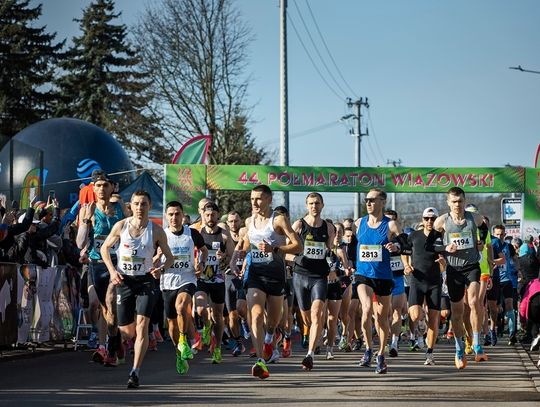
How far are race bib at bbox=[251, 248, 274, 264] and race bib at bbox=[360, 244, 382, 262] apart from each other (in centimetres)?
148

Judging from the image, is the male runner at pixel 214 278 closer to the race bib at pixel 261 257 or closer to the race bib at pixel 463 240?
the race bib at pixel 261 257

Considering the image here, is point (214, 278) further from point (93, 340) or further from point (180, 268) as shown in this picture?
point (93, 340)

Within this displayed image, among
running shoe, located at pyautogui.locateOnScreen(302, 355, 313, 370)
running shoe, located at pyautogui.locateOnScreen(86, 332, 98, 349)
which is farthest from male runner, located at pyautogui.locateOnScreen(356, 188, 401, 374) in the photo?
running shoe, located at pyautogui.locateOnScreen(86, 332, 98, 349)

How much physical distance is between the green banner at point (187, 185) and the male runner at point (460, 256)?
13.9 m

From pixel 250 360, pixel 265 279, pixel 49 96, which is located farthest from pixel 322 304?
pixel 49 96

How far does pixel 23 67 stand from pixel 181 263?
5068cm

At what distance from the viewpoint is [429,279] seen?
14812 mm

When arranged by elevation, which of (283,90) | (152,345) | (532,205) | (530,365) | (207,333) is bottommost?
(530,365)

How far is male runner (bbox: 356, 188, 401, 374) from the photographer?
43.6ft

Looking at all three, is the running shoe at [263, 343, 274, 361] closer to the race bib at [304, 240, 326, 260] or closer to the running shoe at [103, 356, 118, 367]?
the race bib at [304, 240, 326, 260]

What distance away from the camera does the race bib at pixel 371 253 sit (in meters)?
13.4

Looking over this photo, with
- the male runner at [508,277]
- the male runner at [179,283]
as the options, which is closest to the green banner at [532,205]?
the male runner at [508,277]

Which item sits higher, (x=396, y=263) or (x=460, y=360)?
(x=396, y=263)

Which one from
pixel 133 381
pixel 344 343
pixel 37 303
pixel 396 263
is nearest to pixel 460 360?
pixel 396 263
